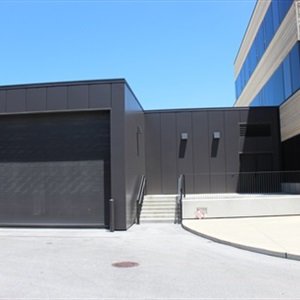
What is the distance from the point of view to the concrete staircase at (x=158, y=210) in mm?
18547

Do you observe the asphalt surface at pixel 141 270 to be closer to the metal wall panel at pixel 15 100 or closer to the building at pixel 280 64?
the metal wall panel at pixel 15 100

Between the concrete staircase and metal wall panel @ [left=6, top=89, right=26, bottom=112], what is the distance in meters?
7.30

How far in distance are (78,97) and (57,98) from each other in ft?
3.00

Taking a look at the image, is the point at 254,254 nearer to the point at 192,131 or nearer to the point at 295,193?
the point at 295,193

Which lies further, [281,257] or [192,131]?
[192,131]

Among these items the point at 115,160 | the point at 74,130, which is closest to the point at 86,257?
the point at 115,160

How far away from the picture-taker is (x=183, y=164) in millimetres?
23609

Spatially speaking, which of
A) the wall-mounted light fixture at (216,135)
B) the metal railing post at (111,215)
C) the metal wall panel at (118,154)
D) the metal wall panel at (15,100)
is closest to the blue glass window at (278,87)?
the wall-mounted light fixture at (216,135)

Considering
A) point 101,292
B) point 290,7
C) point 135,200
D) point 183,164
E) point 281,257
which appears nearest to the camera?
point 101,292

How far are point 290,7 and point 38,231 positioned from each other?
16.1 metres

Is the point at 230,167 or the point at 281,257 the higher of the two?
the point at 230,167

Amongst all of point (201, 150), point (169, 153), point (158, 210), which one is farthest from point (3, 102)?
point (201, 150)

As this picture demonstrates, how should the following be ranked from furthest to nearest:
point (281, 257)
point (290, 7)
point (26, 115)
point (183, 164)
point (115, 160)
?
1. point (183, 164)
2. point (290, 7)
3. point (26, 115)
4. point (115, 160)
5. point (281, 257)

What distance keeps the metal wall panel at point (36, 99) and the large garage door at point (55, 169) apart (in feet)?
1.54
